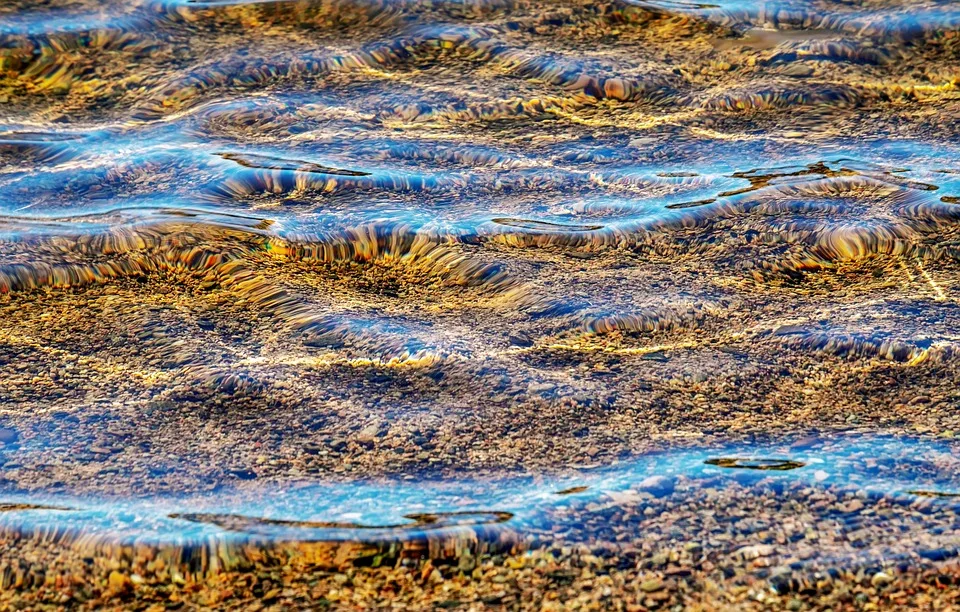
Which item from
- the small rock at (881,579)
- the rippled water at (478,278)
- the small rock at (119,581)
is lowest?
the small rock at (119,581)

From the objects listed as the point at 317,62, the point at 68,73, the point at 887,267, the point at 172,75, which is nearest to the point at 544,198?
the point at 887,267

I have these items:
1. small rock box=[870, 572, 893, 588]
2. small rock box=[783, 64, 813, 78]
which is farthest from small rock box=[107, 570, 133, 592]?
small rock box=[783, 64, 813, 78]

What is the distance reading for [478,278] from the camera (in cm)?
277

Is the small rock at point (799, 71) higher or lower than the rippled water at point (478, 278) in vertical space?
higher

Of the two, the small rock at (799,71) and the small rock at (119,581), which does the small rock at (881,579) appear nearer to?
the small rock at (119,581)

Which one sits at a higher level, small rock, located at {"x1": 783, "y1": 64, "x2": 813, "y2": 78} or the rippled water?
small rock, located at {"x1": 783, "y1": 64, "x2": 813, "y2": 78}

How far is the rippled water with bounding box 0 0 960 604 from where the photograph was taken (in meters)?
1.94

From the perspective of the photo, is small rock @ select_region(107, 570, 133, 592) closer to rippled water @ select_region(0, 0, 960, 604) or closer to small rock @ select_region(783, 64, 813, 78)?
rippled water @ select_region(0, 0, 960, 604)

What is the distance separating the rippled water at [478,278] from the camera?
1.94 m

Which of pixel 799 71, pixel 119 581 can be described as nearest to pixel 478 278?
pixel 119 581

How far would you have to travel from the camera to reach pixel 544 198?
317cm

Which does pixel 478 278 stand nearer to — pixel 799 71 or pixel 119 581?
pixel 119 581

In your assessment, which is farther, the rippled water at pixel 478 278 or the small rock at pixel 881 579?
the rippled water at pixel 478 278

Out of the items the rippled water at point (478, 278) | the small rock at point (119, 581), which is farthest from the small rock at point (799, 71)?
the small rock at point (119, 581)
